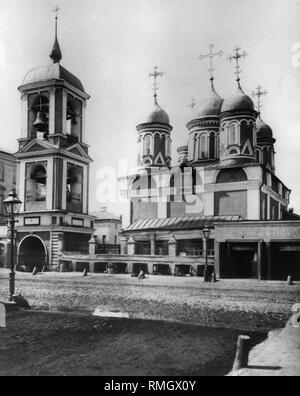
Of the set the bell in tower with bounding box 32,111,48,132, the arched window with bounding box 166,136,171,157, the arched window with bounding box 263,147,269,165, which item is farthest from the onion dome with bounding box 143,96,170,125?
the bell in tower with bounding box 32,111,48,132

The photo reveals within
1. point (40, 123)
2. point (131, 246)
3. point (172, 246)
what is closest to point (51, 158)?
point (40, 123)

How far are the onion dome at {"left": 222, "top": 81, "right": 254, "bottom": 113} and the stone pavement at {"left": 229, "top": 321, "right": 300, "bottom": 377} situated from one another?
75.9 feet

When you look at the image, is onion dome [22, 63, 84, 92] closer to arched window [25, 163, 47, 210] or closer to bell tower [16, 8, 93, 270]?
bell tower [16, 8, 93, 270]

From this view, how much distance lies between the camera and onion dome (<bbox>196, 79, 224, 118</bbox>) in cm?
3516

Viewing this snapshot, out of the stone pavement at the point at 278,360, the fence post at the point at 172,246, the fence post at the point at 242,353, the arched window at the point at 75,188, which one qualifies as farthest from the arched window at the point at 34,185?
the fence post at the point at 242,353

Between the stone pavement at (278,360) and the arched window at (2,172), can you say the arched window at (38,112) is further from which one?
the stone pavement at (278,360)

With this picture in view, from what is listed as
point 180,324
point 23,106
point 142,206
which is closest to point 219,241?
point 180,324

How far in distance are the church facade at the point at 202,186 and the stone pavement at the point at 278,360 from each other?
12728mm

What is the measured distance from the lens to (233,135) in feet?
101

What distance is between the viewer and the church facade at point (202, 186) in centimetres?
2732

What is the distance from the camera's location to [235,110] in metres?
30.7

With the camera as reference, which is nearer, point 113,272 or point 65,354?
point 65,354

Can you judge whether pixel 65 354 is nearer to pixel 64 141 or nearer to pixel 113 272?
pixel 113 272
